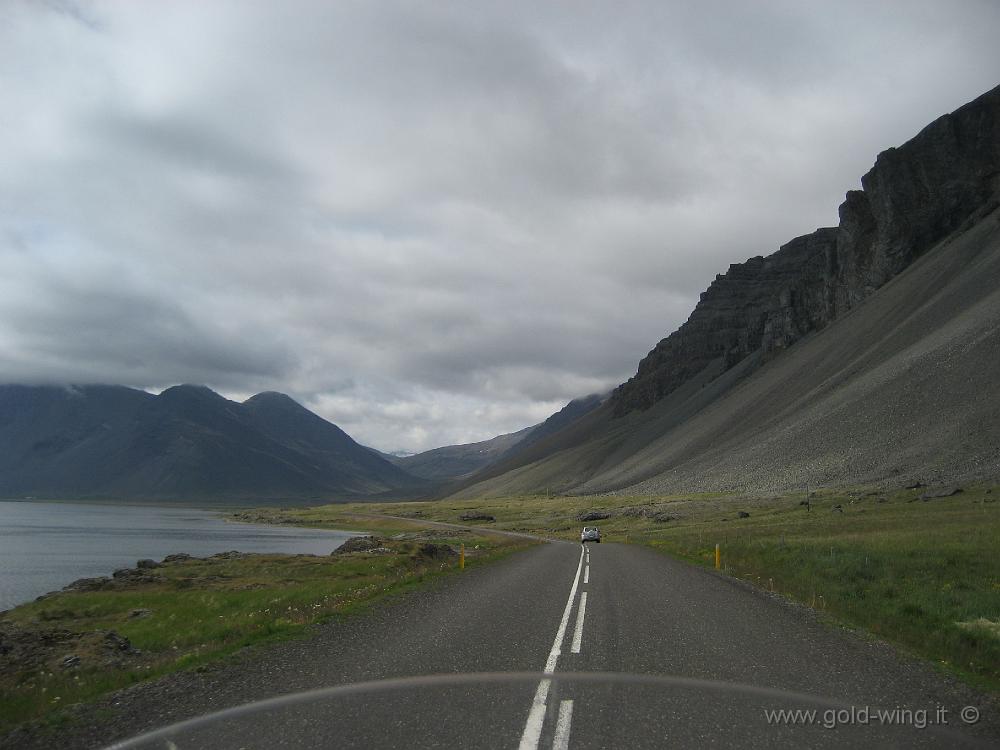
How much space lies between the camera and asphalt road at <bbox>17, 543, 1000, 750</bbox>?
7574 millimetres

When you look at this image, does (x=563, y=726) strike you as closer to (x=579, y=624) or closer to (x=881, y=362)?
(x=579, y=624)

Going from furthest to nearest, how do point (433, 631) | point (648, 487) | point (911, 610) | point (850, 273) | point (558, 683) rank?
point (850, 273) < point (648, 487) < point (911, 610) < point (433, 631) < point (558, 683)

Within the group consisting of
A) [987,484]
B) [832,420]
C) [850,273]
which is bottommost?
[987,484]

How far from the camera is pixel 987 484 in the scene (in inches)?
1993

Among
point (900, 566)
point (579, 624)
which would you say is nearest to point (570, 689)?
point (579, 624)

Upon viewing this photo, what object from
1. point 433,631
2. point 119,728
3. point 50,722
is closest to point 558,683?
point 433,631

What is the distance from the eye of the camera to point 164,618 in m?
23.8

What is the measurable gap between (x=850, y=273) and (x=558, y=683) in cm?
17804

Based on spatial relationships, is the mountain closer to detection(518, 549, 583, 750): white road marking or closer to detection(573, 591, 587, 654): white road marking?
detection(573, 591, 587, 654): white road marking

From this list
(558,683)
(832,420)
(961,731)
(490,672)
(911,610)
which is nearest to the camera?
(961,731)

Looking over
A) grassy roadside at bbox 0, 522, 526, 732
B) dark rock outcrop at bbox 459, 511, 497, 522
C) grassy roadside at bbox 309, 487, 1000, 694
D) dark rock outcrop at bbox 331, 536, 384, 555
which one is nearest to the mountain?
grassy roadside at bbox 309, 487, 1000, 694

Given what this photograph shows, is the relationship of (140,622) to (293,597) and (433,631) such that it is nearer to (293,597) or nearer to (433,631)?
(293,597)

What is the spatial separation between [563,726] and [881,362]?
105 m

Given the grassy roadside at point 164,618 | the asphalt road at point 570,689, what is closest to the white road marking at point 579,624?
the asphalt road at point 570,689
